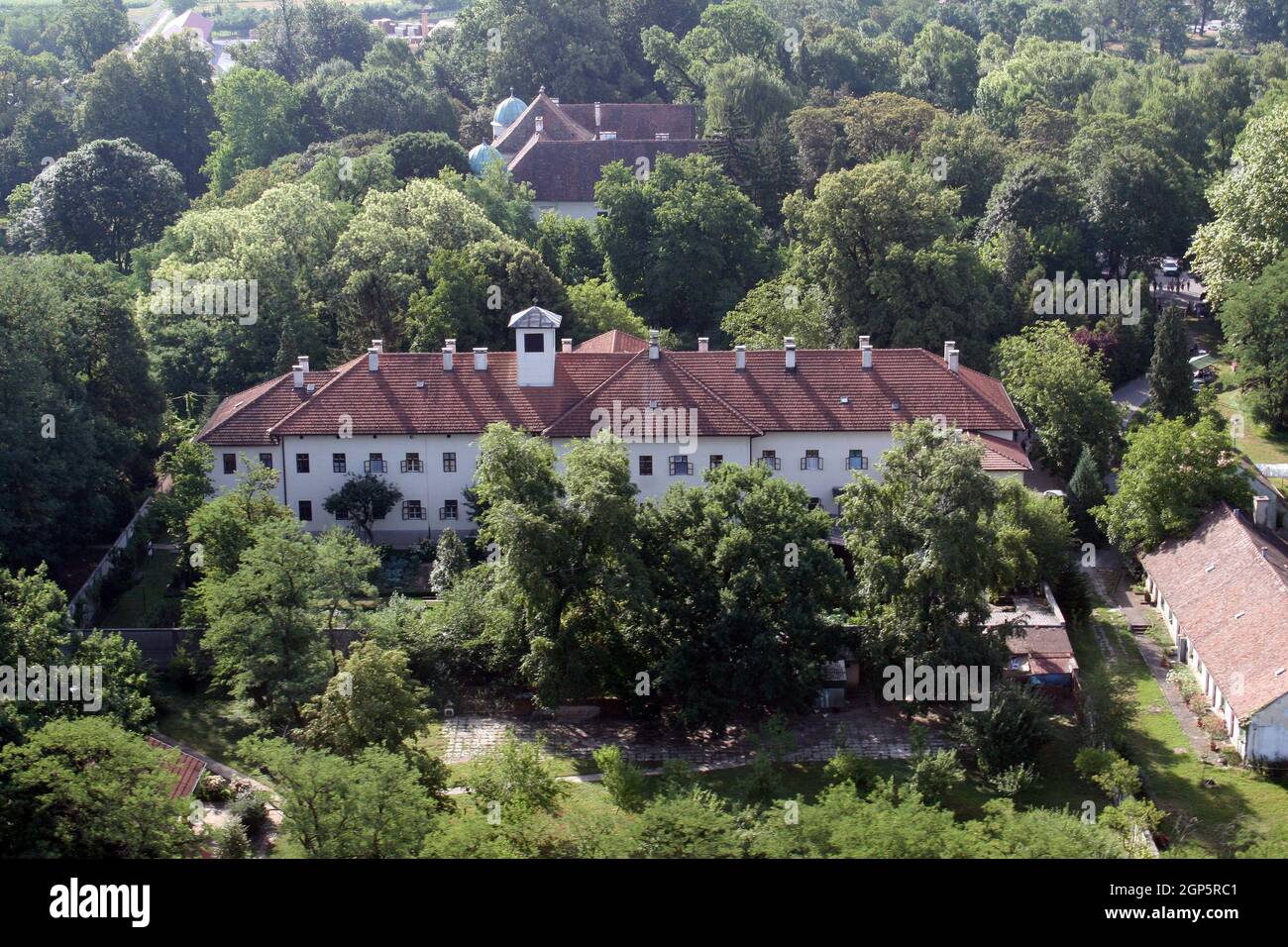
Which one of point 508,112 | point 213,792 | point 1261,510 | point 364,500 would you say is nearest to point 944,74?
point 508,112

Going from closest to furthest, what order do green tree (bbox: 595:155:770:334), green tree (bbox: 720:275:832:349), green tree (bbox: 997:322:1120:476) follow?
green tree (bbox: 997:322:1120:476) < green tree (bbox: 720:275:832:349) < green tree (bbox: 595:155:770:334)

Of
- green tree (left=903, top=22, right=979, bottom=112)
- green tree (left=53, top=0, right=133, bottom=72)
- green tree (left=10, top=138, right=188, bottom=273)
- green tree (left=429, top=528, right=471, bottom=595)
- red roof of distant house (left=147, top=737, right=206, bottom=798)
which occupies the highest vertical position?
green tree (left=53, top=0, right=133, bottom=72)

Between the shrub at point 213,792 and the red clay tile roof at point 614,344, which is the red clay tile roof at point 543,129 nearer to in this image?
the red clay tile roof at point 614,344

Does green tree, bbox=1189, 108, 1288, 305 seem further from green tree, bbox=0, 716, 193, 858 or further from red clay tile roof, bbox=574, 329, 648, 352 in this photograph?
green tree, bbox=0, 716, 193, 858

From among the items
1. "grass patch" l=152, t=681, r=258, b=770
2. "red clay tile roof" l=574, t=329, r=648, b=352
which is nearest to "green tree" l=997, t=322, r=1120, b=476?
"red clay tile roof" l=574, t=329, r=648, b=352

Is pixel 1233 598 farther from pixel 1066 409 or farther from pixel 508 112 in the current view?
pixel 508 112
